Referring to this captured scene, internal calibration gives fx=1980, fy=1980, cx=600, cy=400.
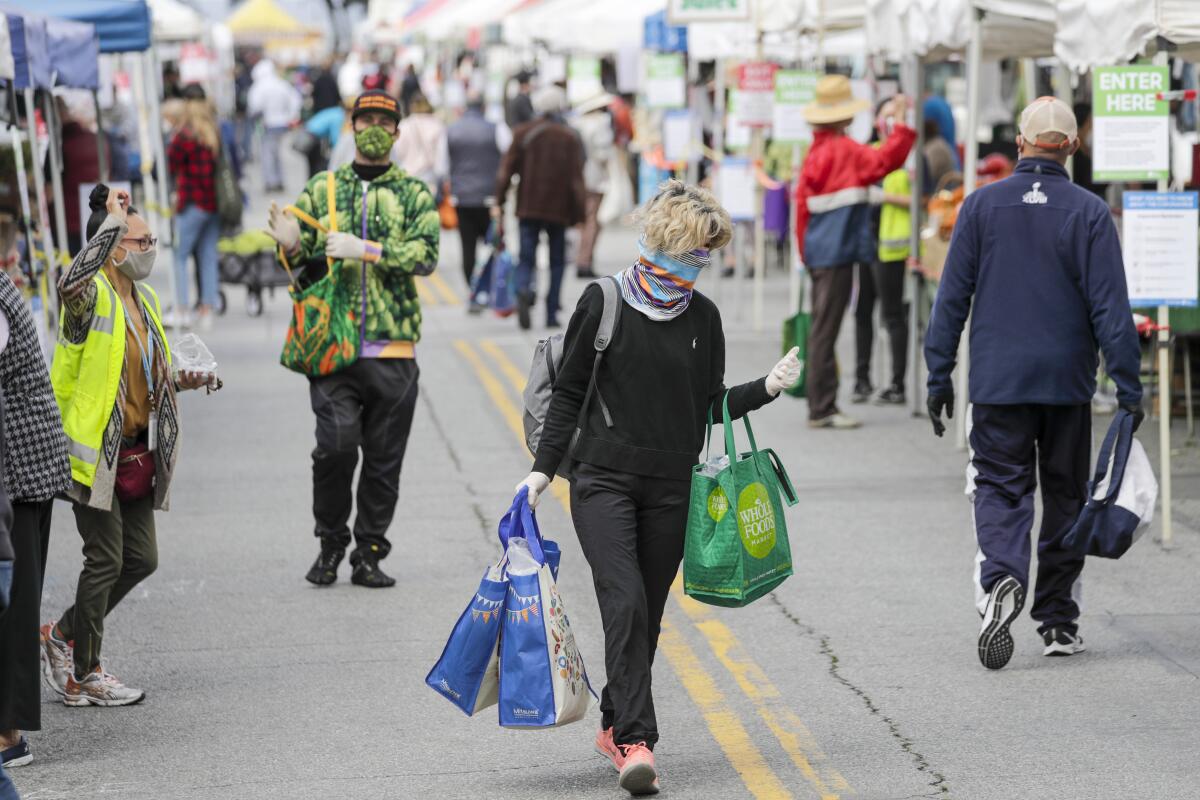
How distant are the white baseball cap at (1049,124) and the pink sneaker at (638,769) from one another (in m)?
2.79

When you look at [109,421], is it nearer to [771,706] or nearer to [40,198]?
[771,706]

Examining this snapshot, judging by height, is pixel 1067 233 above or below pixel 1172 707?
above

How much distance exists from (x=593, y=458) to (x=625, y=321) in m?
0.41

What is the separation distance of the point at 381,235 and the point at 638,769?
10.7 ft

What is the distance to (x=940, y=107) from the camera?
1527 cm

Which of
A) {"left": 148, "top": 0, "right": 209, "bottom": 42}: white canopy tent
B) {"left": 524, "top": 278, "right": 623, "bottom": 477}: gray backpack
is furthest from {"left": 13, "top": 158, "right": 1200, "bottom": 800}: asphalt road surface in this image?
{"left": 148, "top": 0, "right": 209, "bottom": 42}: white canopy tent

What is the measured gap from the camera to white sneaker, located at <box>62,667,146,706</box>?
682cm

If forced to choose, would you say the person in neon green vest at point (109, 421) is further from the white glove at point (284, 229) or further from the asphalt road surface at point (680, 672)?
the white glove at point (284, 229)

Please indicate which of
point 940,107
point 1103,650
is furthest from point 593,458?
point 940,107

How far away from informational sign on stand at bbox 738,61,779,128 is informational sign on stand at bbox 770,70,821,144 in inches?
44.8

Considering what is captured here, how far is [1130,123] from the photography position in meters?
9.12

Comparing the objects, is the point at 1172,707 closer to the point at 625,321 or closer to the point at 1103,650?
the point at 1103,650

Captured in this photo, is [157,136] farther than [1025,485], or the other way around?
[157,136]

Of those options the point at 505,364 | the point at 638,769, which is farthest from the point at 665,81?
the point at 638,769
